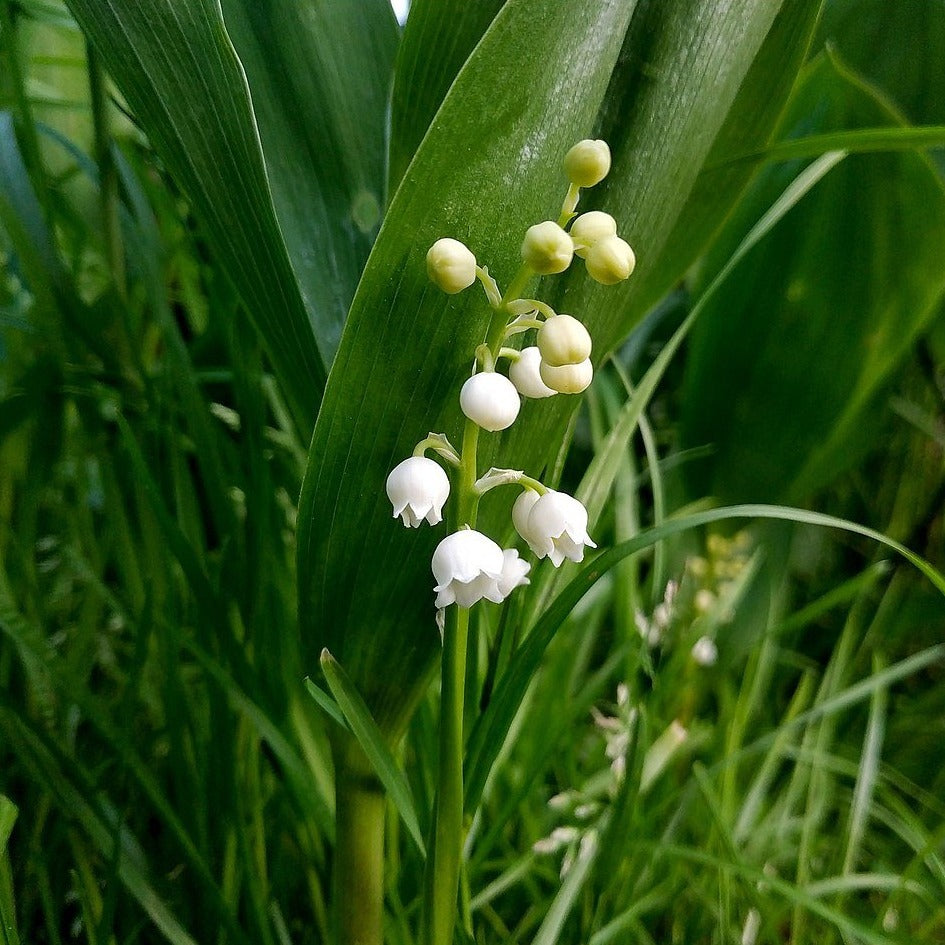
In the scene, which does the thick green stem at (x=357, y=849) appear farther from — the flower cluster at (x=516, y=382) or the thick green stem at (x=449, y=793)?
the flower cluster at (x=516, y=382)

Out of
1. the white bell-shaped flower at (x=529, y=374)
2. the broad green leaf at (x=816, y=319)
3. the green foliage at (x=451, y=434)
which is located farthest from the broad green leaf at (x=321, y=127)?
the broad green leaf at (x=816, y=319)

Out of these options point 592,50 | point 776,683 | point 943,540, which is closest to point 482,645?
point 592,50

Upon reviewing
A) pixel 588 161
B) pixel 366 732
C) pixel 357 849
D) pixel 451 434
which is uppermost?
pixel 588 161

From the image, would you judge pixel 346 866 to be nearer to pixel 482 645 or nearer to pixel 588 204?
pixel 482 645

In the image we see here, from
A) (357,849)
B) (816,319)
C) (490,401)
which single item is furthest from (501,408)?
(816,319)

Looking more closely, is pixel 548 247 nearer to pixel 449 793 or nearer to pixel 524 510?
pixel 524 510

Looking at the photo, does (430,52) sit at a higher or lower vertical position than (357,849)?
higher
